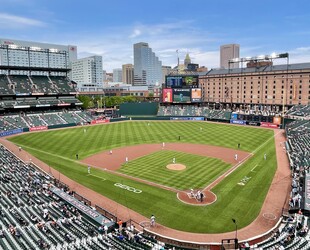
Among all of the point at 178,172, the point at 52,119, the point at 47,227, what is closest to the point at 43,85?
the point at 52,119

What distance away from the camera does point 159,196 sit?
1102 inches

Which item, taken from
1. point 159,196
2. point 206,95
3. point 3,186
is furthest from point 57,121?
point 206,95

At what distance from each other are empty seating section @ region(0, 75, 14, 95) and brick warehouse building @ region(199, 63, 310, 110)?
80.8m

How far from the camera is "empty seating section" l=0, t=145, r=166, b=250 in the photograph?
17484mm

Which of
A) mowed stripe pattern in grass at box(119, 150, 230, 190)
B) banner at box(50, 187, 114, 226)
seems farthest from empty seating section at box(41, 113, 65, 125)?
banner at box(50, 187, 114, 226)

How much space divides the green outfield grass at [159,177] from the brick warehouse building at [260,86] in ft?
114

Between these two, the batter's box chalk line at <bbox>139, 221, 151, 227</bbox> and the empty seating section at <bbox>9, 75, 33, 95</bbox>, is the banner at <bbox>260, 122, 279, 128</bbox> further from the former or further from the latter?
the empty seating section at <bbox>9, 75, 33, 95</bbox>

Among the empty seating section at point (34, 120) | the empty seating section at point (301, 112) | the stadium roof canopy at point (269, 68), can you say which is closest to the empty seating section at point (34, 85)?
the empty seating section at point (34, 120)

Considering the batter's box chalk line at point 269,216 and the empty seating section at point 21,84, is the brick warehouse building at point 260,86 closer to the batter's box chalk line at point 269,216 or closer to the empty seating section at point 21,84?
the batter's box chalk line at point 269,216

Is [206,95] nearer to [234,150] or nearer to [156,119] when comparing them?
[156,119]

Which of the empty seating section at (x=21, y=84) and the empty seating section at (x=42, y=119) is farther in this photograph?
the empty seating section at (x=21, y=84)

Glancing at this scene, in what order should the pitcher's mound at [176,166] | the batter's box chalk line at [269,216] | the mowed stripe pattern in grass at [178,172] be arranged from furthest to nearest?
the pitcher's mound at [176,166] < the mowed stripe pattern in grass at [178,172] < the batter's box chalk line at [269,216]

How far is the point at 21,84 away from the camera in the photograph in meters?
83.5

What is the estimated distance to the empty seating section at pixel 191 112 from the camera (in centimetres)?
9100
